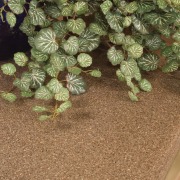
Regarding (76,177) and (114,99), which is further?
(114,99)

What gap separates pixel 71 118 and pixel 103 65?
0.29 metres

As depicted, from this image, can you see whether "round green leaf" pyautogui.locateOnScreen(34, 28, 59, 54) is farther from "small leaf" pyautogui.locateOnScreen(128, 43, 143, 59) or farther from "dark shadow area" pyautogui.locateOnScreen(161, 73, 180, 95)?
"dark shadow area" pyautogui.locateOnScreen(161, 73, 180, 95)

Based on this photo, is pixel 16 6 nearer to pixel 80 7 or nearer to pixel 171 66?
pixel 80 7

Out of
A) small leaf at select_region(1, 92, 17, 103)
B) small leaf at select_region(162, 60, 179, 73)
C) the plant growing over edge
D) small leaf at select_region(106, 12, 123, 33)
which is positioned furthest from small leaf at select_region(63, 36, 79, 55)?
small leaf at select_region(162, 60, 179, 73)

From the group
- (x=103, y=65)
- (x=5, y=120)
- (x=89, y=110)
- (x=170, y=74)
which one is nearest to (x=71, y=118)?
(x=89, y=110)

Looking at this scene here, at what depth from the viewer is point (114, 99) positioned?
3.22ft

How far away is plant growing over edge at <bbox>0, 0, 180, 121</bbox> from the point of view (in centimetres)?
85

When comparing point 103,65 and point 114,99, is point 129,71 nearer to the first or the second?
point 114,99

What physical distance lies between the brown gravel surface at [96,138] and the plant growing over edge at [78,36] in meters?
0.05

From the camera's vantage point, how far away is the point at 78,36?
93 centimetres

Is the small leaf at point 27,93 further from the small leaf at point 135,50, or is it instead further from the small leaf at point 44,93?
the small leaf at point 135,50

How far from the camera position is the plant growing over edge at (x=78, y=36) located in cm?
85

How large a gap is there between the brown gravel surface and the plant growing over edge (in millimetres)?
46

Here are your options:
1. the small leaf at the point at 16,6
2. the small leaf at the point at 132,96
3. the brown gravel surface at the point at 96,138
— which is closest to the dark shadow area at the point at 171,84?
the brown gravel surface at the point at 96,138
